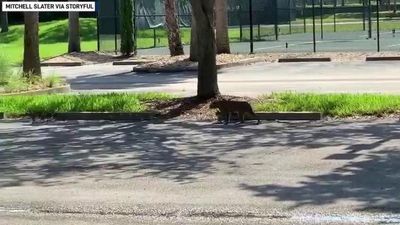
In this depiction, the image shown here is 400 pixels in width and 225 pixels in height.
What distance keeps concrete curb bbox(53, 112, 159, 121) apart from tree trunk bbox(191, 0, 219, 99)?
1.24 meters

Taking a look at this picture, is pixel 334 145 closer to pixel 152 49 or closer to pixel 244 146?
pixel 244 146

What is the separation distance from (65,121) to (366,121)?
5.42 metres

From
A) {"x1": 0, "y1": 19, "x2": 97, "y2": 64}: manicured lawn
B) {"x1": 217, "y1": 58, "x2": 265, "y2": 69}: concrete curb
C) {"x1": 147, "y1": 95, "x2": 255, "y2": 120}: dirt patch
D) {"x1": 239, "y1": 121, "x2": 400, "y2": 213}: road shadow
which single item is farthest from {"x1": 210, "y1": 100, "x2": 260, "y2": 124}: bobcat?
{"x1": 0, "y1": 19, "x2": 97, "y2": 64}: manicured lawn

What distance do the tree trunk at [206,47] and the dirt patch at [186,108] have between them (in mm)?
220

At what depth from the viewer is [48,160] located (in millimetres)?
9523

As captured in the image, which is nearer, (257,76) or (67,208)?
(67,208)

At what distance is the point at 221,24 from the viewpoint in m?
26.9

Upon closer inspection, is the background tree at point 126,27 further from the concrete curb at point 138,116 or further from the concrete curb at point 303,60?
the concrete curb at point 138,116

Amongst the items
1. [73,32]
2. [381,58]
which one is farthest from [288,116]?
[73,32]

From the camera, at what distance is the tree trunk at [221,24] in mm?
26688

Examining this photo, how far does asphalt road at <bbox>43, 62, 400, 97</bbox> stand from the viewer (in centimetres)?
1742

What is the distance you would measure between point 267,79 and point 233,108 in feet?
26.9

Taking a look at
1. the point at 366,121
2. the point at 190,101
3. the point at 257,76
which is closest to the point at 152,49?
the point at 257,76

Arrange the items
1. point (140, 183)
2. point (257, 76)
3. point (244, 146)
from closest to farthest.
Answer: point (140, 183)
point (244, 146)
point (257, 76)
